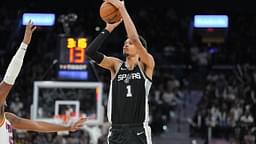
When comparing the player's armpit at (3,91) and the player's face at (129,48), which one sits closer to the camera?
the player's armpit at (3,91)

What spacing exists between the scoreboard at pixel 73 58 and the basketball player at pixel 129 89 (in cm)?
901

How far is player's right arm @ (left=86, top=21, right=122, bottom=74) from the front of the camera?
5.10m

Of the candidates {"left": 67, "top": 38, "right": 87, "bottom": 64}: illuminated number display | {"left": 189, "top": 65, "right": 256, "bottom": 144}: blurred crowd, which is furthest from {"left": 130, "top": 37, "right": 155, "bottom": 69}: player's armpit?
{"left": 189, "top": 65, "right": 256, "bottom": 144}: blurred crowd

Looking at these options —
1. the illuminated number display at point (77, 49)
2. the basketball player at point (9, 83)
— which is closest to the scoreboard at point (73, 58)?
the illuminated number display at point (77, 49)

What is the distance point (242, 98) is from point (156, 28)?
16.2 ft

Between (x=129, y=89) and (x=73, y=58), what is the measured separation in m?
9.34

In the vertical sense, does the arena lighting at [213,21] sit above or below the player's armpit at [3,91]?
above

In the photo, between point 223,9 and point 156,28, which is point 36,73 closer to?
point 156,28

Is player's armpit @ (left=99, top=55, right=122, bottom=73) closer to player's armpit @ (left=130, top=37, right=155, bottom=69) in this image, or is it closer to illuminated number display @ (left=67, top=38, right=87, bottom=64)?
player's armpit @ (left=130, top=37, right=155, bottom=69)

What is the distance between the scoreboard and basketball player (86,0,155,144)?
9.01m

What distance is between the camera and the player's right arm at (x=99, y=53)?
16.7ft

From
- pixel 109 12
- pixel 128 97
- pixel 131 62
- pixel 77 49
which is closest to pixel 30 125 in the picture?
pixel 128 97

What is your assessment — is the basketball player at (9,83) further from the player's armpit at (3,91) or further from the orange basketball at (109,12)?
the orange basketball at (109,12)

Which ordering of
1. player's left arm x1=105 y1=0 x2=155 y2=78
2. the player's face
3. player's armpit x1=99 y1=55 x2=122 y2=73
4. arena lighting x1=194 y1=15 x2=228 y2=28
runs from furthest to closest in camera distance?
1. arena lighting x1=194 y1=15 x2=228 y2=28
2. player's armpit x1=99 y1=55 x2=122 y2=73
3. the player's face
4. player's left arm x1=105 y1=0 x2=155 y2=78
